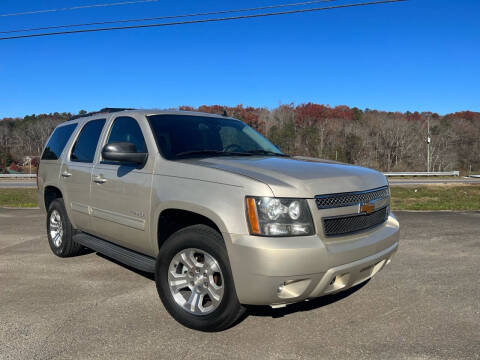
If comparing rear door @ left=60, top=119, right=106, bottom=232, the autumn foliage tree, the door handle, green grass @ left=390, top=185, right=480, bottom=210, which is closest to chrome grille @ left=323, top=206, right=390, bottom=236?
the door handle

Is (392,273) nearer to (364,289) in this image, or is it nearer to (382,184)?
(364,289)

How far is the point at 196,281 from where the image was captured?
3.23 metres

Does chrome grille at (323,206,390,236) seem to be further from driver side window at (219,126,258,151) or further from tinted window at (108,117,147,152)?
tinted window at (108,117,147,152)

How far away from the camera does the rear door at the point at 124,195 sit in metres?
3.66

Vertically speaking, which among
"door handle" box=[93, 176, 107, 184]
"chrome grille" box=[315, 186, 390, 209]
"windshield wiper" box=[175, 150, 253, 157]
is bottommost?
"chrome grille" box=[315, 186, 390, 209]

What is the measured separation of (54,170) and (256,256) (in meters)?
3.76

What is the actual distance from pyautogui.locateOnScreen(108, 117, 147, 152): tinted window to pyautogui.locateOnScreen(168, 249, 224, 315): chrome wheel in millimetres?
1212

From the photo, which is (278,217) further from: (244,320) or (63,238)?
(63,238)

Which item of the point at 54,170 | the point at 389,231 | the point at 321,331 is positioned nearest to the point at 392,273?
the point at 389,231

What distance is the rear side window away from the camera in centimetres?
543

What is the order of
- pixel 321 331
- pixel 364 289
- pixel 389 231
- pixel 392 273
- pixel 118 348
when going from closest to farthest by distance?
pixel 118 348 < pixel 321 331 < pixel 389 231 < pixel 364 289 < pixel 392 273

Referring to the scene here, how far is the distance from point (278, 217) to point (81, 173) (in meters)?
2.82

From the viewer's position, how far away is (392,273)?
4801mm

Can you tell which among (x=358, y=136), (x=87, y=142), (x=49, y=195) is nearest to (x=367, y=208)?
(x=87, y=142)
